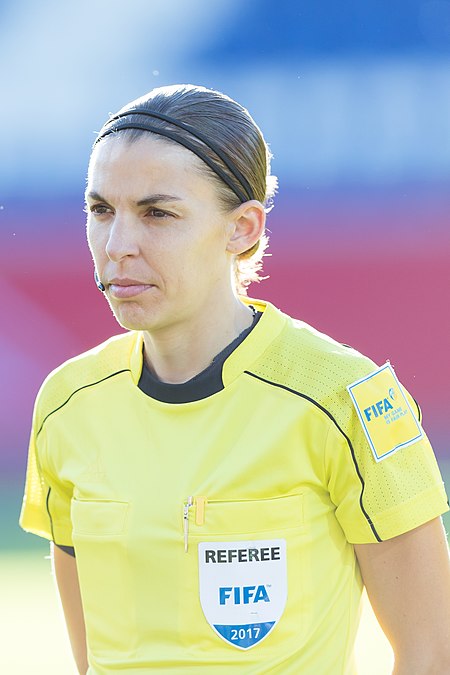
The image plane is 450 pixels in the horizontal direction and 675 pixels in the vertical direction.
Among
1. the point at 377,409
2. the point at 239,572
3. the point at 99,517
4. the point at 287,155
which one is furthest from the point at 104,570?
the point at 287,155

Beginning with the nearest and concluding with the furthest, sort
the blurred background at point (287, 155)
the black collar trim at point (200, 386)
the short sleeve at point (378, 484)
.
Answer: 1. the short sleeve at point (378, 484)
2. the black collar trim at point (200, 386)
3. the blurred background at point (287, 155)

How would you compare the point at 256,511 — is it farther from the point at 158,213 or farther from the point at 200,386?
the point at 158,213

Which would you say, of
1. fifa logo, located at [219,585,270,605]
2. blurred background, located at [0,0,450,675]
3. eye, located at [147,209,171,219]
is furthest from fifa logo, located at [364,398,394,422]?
blurred background, located at [0,0,450,675]

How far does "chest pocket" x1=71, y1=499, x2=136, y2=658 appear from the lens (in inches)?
58.9

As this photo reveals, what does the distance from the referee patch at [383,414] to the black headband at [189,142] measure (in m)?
0.33

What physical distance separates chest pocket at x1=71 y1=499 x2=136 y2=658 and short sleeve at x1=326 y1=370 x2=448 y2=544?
1.01 ft

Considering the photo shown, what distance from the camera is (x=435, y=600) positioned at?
1444mm

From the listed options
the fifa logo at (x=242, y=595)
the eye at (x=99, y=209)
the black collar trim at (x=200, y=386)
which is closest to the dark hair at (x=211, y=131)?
the eye at (x=99, y=209)

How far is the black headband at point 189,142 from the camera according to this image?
1482 mm

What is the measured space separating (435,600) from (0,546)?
2.24 metres

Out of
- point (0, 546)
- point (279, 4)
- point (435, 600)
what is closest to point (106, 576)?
point (435, 600)

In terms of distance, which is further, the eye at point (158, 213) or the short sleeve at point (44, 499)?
the short sleeve at point (44, 499)

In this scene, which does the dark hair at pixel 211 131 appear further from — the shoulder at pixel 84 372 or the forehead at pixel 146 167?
the shoulder at pixel 84 372

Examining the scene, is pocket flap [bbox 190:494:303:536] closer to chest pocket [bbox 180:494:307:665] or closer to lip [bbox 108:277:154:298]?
chest pocket [bbox 180:494:307:665]
